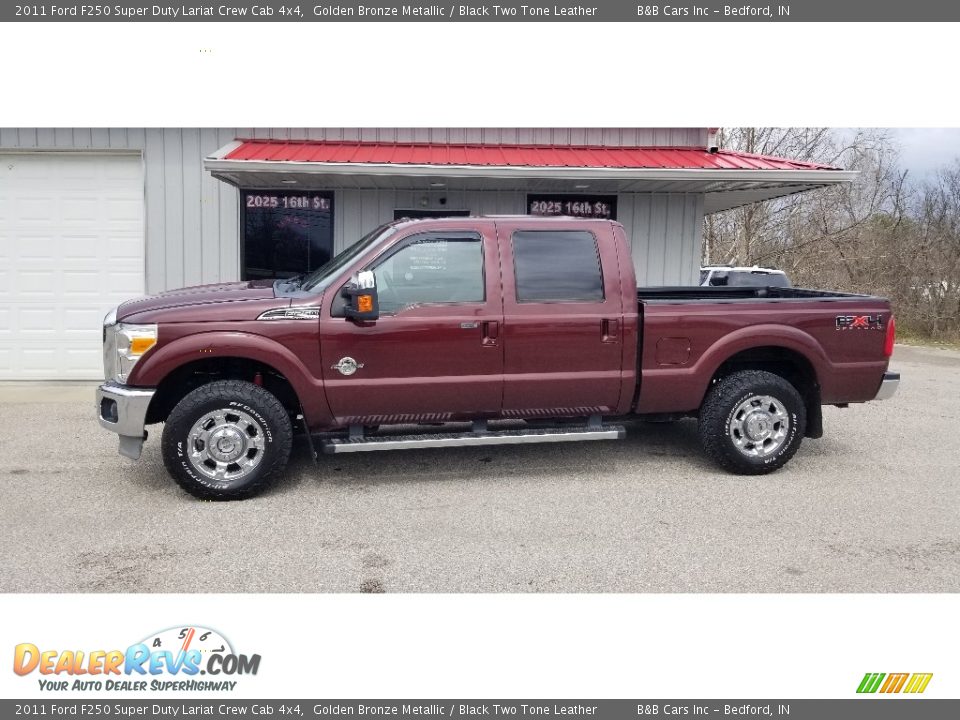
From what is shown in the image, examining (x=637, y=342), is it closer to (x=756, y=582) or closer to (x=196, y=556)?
(x=756, y=582)

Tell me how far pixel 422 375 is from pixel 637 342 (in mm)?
1741

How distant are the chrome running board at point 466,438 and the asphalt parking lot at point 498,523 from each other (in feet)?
1.17

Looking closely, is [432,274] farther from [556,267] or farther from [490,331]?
[556,267]

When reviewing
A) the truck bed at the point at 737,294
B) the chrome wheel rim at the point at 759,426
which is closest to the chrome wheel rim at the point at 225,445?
the truck bed at the point at 737,294

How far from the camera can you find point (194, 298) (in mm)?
5301

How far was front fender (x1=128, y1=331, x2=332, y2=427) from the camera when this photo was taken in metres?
5.01

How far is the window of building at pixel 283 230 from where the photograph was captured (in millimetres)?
10141

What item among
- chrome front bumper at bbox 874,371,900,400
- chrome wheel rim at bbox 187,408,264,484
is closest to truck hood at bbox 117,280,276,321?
chrome wheel rim at bbox 187,408,264,484

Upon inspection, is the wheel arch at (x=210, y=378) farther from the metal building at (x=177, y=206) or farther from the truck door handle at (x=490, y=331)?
the metal building at (x=177, y=206)

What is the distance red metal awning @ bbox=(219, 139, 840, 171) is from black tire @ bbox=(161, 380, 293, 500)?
423 centimetres

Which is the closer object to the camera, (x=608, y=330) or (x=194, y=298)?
(x=194, y=298)

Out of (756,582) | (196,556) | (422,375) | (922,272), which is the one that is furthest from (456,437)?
(922,272)

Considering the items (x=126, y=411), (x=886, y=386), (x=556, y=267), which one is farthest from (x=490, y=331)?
(x=886, y=386)

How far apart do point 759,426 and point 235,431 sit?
4.13 meters
